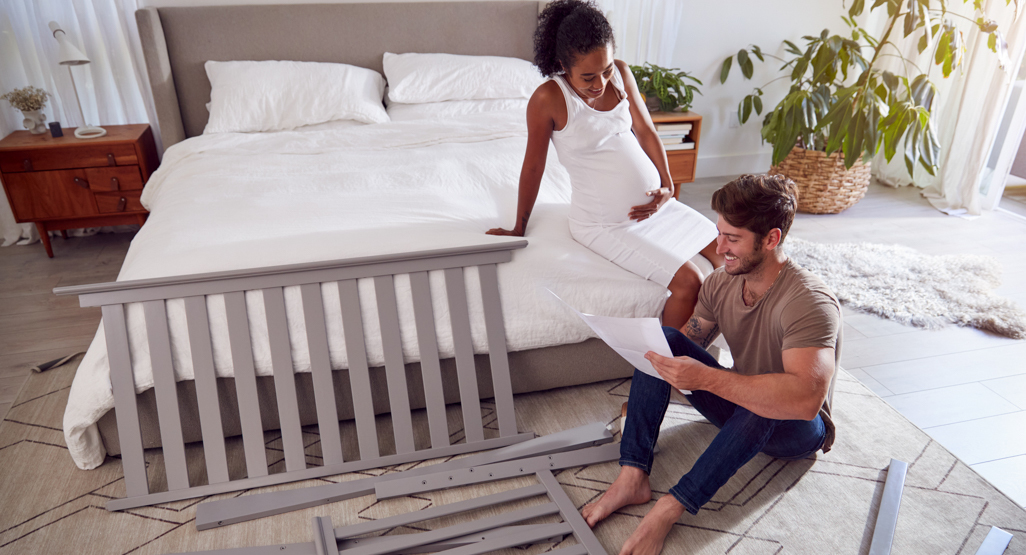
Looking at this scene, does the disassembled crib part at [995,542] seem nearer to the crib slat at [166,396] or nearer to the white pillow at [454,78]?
the crib slat at [166,396]

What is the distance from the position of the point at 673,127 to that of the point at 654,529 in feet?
8.58

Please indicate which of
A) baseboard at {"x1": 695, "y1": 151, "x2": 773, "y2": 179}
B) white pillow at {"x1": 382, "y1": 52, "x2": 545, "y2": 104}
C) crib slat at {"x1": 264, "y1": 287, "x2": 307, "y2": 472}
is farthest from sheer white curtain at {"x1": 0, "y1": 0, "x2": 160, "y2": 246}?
baseboard at {"x1": 695, "y1": 151, "x2": 773, "y2": 179}

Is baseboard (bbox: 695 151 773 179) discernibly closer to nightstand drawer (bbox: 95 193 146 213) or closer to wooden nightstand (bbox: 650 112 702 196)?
wooden nightstand (bbox: 650 112 702 196)

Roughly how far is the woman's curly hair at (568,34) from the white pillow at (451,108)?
1.23m

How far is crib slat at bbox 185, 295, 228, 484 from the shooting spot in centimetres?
162

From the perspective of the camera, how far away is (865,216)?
354cm

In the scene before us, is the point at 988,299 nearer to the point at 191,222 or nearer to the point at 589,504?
the point at 589,504

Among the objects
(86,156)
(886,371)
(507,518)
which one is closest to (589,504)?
(507,518)

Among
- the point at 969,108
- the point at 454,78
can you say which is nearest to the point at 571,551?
the point at 454,78

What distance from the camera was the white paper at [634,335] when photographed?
4.26ft

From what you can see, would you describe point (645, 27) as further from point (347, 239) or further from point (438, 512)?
point (438, 512)

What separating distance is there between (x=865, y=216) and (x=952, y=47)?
0.92m

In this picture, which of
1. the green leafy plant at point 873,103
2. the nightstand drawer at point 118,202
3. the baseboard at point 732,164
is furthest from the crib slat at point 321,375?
the baseboard at point 732,164

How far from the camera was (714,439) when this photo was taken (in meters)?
1.43
